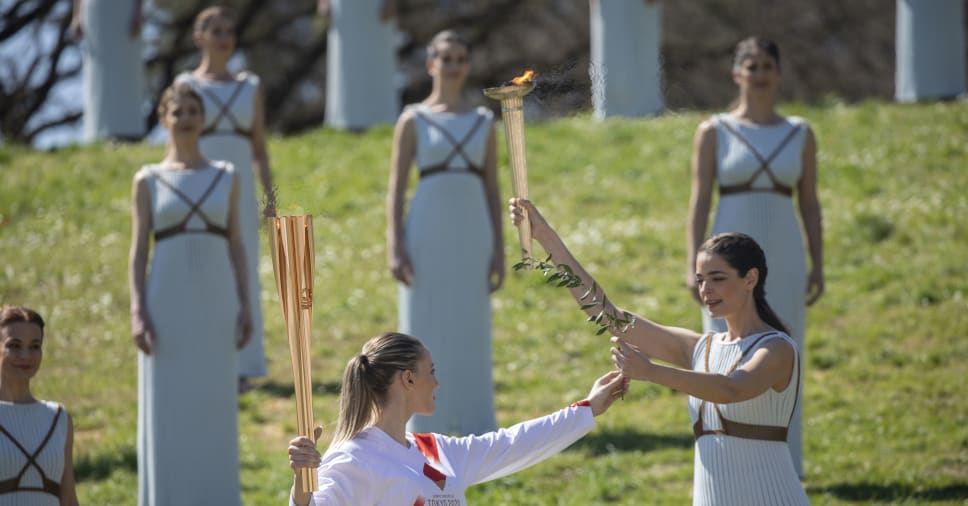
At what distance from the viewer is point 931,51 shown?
17.3 meters

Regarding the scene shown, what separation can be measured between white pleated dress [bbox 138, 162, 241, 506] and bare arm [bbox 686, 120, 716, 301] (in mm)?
2736

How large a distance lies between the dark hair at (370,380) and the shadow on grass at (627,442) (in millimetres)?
4544

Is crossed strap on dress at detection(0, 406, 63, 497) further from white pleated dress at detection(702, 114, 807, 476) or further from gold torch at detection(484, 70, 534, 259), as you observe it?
white pleated dress at detection(702, 114, 807, 476)

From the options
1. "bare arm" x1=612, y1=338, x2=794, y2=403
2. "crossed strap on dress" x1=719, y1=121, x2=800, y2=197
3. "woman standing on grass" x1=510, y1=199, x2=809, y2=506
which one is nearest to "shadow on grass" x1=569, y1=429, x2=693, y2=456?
"crossed strap on dress" x1=719, y1=121, x2=800, y2=197

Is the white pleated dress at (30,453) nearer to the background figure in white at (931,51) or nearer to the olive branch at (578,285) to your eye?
the olive branch at (578,285)

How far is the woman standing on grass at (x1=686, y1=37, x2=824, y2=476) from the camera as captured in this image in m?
8.09

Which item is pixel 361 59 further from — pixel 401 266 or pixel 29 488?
pixel 29 488

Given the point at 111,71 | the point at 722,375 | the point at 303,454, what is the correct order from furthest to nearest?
the point at 111,71 → the point at 722,375 → the point at 303,454

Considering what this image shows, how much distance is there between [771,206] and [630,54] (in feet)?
34.8

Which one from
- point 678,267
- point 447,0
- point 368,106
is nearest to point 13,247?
point 368,106

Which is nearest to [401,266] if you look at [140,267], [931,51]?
[140,267]

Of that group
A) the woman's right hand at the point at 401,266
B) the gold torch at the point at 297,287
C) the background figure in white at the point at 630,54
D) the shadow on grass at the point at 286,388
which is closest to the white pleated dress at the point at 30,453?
the gold torch at the point at 297,287

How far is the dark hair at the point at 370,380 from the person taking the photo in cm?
464

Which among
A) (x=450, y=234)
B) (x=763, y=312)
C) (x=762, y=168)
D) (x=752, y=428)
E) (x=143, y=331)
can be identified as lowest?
(x=752, y=428)
